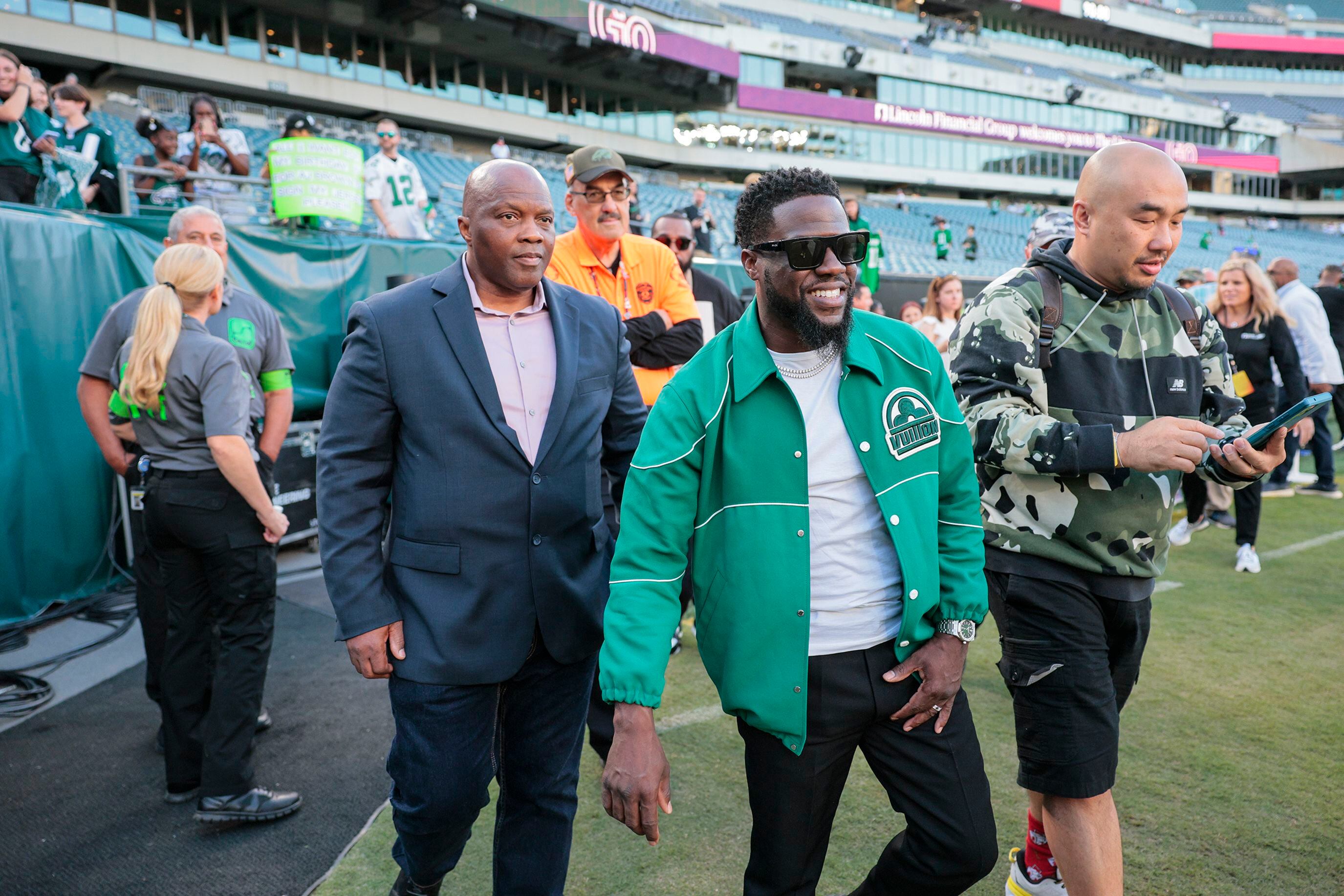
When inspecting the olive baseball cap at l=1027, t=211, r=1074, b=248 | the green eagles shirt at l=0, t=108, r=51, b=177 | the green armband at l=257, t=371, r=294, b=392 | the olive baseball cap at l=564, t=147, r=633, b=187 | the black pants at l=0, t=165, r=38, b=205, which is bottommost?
the green armband at l=257, t=371, r=294, b=392

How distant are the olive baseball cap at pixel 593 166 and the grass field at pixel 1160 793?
7.87ft

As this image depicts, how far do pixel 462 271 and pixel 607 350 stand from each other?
1.48ft

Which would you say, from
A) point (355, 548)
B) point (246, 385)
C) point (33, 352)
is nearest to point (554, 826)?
point (355, 548)

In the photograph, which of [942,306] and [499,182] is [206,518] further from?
[942,306]

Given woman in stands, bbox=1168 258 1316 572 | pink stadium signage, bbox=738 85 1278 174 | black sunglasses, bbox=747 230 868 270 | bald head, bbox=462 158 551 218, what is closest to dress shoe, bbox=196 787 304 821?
bald head, bbox=462 158 551 218

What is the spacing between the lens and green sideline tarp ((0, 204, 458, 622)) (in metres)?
5.15

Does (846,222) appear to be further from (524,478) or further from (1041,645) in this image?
(1041,645)

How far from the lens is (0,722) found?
4.16m

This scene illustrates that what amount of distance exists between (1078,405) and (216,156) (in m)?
8.81

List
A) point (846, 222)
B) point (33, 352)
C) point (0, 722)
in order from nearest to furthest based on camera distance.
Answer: point (846, 222)
point (0, 722)
point (33, 352)

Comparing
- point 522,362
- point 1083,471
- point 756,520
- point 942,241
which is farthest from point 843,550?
point 942,241

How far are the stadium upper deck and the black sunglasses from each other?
26.6 m

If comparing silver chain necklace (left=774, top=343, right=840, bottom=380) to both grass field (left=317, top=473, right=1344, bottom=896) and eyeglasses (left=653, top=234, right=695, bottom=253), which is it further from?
eyeglasses (left=653, top=234, right=695, bottom=253)

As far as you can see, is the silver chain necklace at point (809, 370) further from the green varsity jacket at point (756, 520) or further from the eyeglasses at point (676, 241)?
the eyeglasses at point (676, 241)
